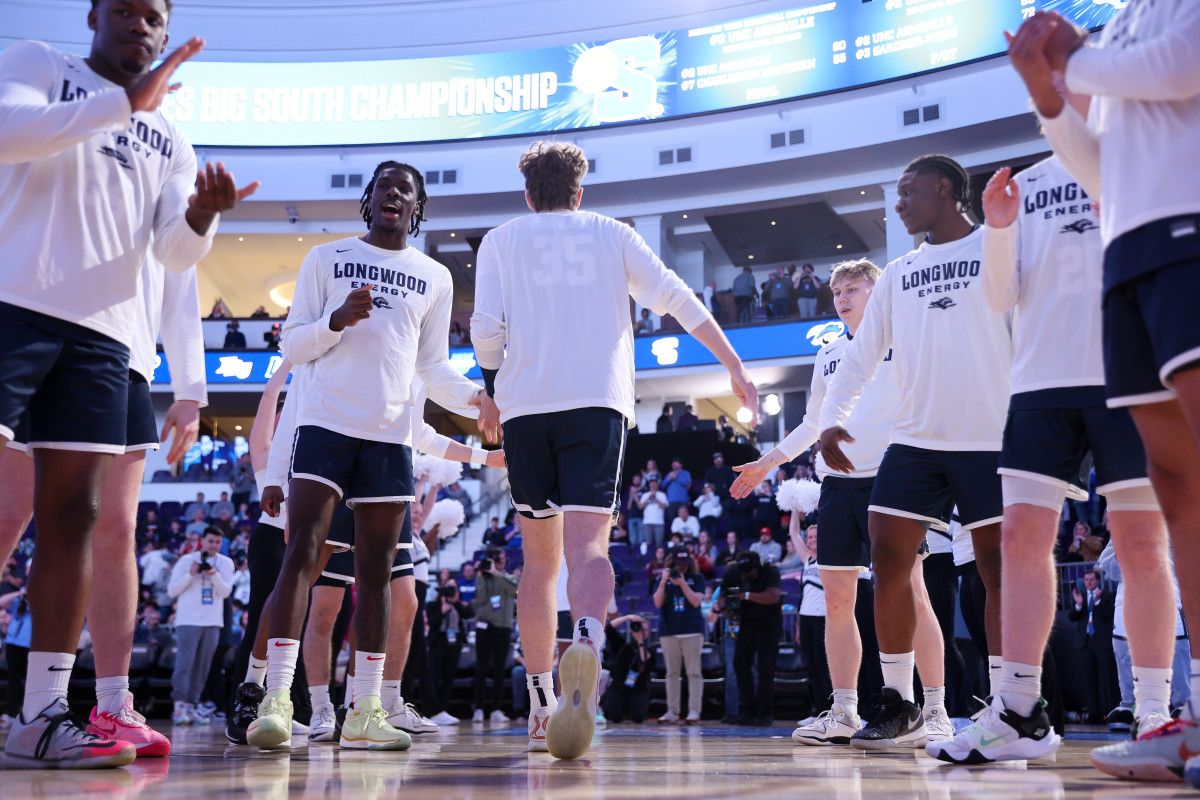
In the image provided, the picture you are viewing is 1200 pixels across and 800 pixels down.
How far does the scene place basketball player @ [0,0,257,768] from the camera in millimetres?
2479

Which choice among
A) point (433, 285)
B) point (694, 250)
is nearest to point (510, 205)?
point (694, 250)

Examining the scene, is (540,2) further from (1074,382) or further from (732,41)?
(1074,382)

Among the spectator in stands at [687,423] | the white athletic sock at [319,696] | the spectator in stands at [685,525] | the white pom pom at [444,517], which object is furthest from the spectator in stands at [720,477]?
the white athletic sock at [319,696]

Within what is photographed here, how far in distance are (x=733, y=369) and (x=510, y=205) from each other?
23.2 metres

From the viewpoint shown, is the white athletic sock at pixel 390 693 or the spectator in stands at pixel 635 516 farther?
the spectator in stands at pixel 635 516

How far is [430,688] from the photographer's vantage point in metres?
8.70

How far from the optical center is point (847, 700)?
456 cm

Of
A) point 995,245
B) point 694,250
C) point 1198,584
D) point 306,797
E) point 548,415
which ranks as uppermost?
point 694,250

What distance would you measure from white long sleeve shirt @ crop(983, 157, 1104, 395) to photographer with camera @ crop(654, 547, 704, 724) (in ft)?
21.4

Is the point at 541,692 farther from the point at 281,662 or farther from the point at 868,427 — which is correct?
the point at 868,427

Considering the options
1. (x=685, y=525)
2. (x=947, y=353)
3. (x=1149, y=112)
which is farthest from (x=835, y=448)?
(x=685, y=525)

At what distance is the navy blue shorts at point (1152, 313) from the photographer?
1.98 meters

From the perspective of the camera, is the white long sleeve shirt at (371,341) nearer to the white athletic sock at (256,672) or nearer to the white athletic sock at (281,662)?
the white athletic sock at (281,662)

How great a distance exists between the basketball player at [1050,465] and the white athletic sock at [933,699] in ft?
4.71
